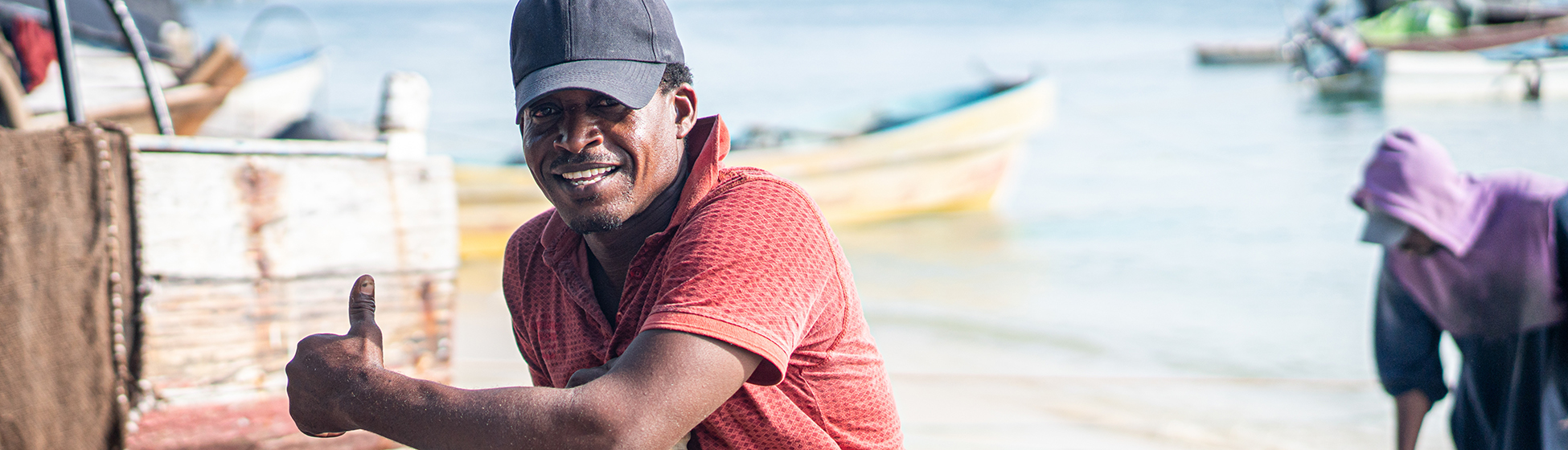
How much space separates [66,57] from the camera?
3188 millimetres

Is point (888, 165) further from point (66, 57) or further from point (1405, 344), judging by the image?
point (66, 57)

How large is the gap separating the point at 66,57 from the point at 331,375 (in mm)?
2363

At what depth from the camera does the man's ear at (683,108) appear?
1688mm

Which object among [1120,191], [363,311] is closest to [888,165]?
[1120,191]

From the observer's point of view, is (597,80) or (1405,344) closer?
(597,80)

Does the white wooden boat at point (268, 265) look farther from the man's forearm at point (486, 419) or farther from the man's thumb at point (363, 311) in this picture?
the man's forearm at point (486, 419)

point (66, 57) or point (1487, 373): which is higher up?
point (66, 57)

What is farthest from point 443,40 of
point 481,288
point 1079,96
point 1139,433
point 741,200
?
point 741,200

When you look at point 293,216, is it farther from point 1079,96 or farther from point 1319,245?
point 1079,96

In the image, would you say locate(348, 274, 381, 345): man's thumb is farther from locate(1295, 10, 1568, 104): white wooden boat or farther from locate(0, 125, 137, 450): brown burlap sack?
locate(1295, 10, 1568, 104): white wooden boat

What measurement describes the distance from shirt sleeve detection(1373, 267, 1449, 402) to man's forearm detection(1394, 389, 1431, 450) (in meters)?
0.01

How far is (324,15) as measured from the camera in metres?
72.2

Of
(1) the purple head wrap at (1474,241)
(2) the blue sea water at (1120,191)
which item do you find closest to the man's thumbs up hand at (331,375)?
(1) the purple head wrap at (1474,241)

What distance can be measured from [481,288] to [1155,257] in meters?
5.85
